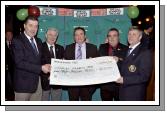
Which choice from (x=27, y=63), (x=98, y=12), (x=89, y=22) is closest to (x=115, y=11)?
(x=98, y=12)

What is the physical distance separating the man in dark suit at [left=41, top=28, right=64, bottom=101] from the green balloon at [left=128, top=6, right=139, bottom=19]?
75 cm

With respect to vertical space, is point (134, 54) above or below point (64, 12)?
below

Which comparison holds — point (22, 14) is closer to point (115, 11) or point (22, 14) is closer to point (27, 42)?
point (27, 42)

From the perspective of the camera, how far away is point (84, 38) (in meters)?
3.07

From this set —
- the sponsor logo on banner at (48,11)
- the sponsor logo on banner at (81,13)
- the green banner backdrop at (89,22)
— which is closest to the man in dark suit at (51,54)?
the green banner backdrop at (89,22)

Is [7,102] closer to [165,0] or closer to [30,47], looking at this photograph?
[30,47]

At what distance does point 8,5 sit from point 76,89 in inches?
40.9

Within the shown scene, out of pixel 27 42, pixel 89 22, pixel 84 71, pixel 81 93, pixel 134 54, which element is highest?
pixel 89 22

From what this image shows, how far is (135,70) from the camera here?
2.90m

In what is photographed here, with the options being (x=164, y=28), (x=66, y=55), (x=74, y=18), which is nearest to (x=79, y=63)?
(x=66, y=55)

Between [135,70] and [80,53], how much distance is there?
1.84 feet

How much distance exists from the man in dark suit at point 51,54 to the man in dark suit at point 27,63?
84 mm

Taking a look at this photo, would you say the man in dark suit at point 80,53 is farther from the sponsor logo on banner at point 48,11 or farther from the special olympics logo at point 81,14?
the sponsor logo on banner at point 48,11

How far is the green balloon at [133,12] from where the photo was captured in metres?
2.98
